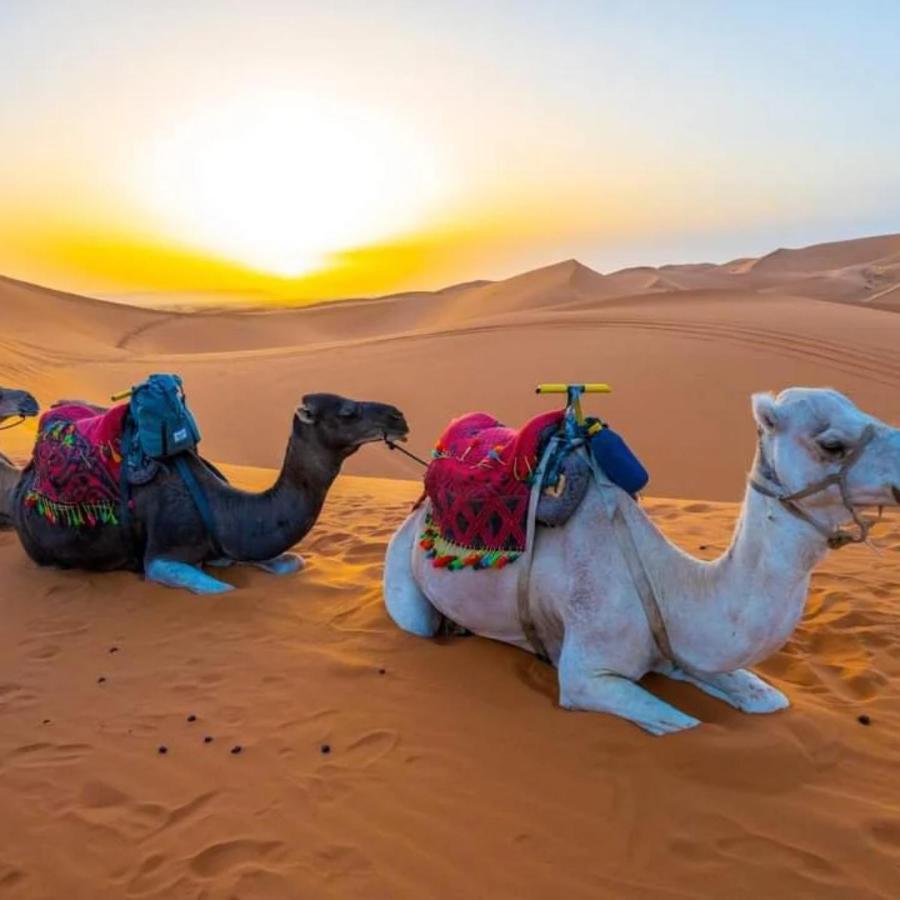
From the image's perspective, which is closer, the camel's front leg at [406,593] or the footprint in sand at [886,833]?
the footprint in sand at [886,833]

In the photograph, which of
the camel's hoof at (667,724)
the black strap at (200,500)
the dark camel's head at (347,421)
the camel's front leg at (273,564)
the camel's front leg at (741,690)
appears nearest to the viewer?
the camel's hoof at (667,724)

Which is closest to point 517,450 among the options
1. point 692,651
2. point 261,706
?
point 692,651

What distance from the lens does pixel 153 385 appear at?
5180mm

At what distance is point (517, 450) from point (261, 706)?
1635 mm

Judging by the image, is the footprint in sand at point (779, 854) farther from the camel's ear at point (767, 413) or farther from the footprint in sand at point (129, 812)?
the footprint in sand at point (129, 812)

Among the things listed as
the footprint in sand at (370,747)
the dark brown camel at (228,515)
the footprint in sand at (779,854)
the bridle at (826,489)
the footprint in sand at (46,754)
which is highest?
the bridle at (826,489)

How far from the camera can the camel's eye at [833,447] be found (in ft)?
8.82

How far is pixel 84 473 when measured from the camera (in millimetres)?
5293

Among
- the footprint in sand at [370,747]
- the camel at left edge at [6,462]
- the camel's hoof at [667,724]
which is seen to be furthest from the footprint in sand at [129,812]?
the camel at left edge at [6,462]

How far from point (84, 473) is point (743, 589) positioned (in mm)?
4151

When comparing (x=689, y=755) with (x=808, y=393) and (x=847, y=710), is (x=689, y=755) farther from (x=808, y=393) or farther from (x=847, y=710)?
(x=808, y=393)

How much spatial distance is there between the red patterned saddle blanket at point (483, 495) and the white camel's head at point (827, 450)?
104cm

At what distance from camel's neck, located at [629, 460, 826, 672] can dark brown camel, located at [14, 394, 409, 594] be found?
7.43ft

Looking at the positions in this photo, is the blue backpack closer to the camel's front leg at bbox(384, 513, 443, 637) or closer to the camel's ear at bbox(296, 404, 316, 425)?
the camel's ear at bbox(296, 404, 316, 425)
